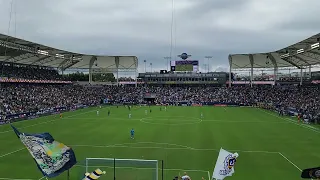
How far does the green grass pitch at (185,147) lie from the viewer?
20500mm

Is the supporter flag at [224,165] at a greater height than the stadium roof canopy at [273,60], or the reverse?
the stadium roof canopy at [273,60]

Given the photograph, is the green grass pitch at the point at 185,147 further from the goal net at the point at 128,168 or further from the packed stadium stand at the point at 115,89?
the packed stadium stand at the point at 115,89

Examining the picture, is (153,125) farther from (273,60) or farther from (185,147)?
(273,60)

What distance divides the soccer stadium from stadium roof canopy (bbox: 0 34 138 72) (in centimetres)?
34

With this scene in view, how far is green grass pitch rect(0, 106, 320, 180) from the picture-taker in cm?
2050

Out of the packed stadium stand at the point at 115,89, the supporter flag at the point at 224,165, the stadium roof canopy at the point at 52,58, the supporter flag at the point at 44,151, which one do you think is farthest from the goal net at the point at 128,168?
the stadium roof canopy at the point at 52,58

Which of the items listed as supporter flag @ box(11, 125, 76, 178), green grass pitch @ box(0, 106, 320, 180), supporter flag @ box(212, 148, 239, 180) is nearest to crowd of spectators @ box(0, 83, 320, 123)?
green grass pitch @ box(0, 106, 320, 180)

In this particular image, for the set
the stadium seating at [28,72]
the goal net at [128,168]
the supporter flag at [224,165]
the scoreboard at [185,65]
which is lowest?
the goal net at [128,168]

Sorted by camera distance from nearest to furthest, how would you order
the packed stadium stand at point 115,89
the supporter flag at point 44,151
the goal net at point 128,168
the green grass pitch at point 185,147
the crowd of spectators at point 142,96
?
the supporter flag at point 44,151 → the goal net at point 128,168 → the green grass pitch at point 185,147 → the crowd of spectators at point 142,96 → the packed stadium stand at point 115,89

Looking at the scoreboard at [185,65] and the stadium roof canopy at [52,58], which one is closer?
the stadium roof canopy at [52,58]

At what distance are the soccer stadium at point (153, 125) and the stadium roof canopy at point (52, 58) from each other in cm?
34

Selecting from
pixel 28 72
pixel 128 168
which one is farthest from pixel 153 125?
pixel 28 72

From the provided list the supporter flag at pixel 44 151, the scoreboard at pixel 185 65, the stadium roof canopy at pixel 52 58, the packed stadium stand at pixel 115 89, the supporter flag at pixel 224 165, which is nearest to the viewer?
the supporter flag at pixel 44 151

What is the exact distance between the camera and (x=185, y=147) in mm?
28156
